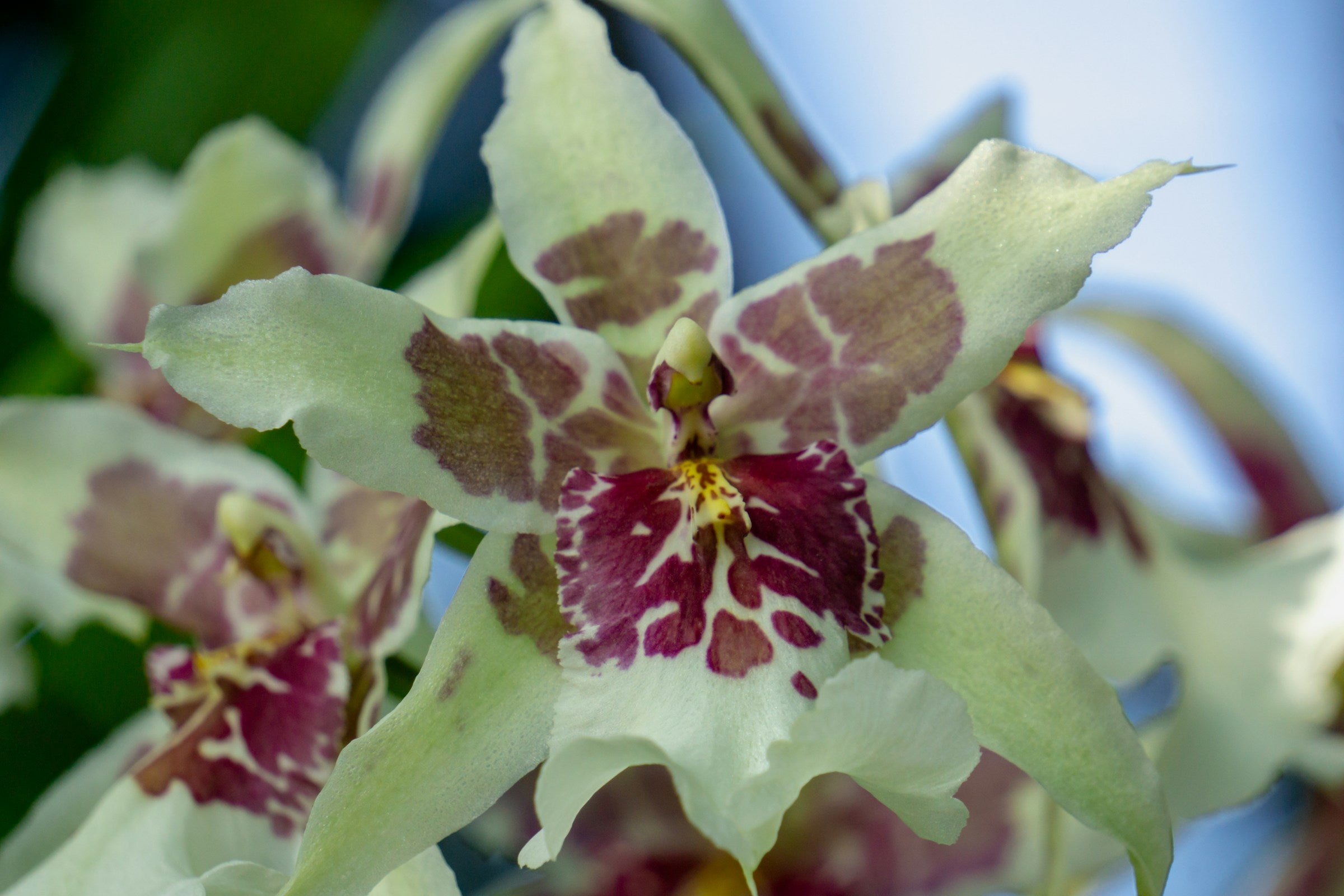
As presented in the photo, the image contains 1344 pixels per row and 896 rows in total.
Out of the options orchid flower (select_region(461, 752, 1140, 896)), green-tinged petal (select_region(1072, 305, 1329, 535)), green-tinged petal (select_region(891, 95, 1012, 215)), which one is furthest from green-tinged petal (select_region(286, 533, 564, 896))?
green-tinged petal (select_region(1072, 305, 1329, 535))

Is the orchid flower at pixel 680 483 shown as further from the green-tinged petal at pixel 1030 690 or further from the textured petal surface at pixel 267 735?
the textured petal surface at pixel 267 735

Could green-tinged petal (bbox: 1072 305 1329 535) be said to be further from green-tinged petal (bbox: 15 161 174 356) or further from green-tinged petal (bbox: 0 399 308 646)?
green-tinged petal (bbox: 15 161 174 356)

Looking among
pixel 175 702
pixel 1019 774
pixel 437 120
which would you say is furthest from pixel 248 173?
pixel 1019 774

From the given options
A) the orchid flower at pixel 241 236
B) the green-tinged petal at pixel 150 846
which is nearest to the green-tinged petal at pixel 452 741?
the green-tinged petal at pixel 150 846

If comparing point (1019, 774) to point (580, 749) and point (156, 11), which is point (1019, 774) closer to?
point (580, 749)

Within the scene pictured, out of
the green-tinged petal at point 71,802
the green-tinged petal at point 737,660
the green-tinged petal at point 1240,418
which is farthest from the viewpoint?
the green-tinged petal at point 1240,418

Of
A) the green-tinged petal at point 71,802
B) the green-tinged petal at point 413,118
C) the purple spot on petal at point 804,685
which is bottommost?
the purple spot on petal at point 804,685

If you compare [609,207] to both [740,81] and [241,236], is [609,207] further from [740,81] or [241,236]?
[241,236]
